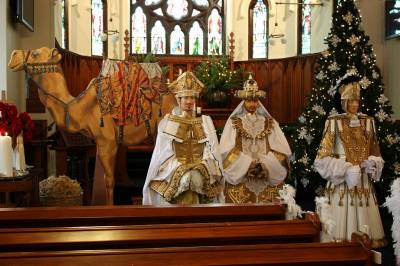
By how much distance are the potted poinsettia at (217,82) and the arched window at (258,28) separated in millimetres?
→ 1799

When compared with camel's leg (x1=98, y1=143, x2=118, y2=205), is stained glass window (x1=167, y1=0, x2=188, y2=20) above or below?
above

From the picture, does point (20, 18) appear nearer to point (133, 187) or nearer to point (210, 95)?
point (133, 187)

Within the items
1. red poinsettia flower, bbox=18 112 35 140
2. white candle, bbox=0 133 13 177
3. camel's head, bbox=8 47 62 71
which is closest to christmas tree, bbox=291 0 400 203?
camel's head, bbox=8 47 62 71

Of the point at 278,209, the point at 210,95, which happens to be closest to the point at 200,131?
the point at 278,209

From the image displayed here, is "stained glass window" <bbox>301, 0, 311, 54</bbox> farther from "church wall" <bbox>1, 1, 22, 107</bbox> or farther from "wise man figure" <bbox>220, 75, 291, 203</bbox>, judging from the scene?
"wise man figure" <bbox>220, 75, 291, 203</bbox>

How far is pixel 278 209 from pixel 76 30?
9666mm

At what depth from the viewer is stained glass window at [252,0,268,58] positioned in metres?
14.0

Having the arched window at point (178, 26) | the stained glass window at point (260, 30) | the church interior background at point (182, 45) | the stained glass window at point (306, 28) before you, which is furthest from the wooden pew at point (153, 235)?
the arched window at point (178, 26)

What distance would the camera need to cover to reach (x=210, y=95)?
12.3m

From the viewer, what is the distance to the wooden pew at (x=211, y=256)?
2.73 metres

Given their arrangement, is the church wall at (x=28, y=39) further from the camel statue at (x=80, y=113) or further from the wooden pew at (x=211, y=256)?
the wooden pew at (x=211, y=256)

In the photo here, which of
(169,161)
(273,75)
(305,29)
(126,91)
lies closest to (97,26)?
(273,75)

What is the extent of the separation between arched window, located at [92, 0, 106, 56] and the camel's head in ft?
21.9

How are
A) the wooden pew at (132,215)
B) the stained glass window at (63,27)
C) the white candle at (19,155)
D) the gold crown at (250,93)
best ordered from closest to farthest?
the wooden pew at (132,215) → the white candle at (19,155) → the gold crown at (250,93) → the stained glass window at (63,27)
